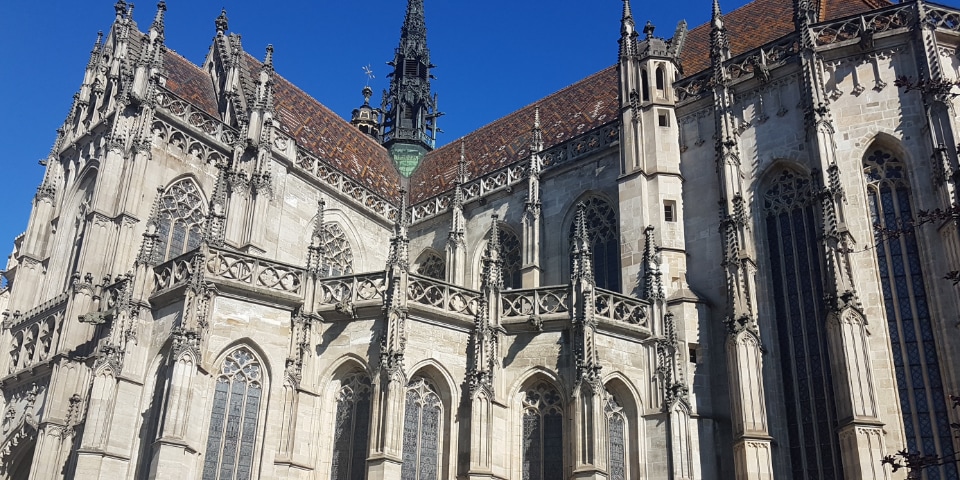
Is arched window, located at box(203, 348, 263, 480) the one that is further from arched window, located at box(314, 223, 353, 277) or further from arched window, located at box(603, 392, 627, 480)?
arched window, located at box(314, 223, 353, 277)

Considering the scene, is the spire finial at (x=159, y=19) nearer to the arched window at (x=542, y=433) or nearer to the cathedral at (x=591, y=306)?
the cathedral at (x=591, y=306)

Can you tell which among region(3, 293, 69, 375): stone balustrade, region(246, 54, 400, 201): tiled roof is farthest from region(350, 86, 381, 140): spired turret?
region(3, 293, 69, 375): stone balustrade

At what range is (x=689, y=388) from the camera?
19.2 m

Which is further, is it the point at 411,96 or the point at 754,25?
the point at 411,96

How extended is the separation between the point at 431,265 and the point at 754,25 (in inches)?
449

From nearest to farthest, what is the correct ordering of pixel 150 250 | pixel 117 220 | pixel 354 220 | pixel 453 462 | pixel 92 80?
pixel 453 462 < pixel 150 250 < pixel 117 220 < pixel 92 80 < pixel 354 220

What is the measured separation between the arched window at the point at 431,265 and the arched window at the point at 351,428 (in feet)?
29.5

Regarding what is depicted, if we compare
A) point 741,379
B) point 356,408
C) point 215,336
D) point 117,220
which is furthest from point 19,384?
point 741,379

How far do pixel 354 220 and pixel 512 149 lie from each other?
210 inches

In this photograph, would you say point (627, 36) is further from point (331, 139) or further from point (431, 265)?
point (331, 139)

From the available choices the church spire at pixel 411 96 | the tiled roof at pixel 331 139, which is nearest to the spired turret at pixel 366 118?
the church spire at pixel 411 96

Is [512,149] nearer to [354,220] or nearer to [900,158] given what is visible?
[354,220]

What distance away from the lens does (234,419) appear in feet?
57.7

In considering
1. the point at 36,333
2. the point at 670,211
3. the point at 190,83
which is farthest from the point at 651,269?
the point at 190,83
